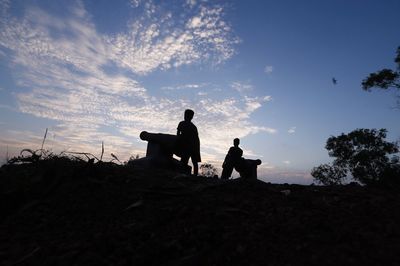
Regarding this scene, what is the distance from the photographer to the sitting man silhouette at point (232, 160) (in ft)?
36.4

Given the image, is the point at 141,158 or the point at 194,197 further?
the point at 141,158

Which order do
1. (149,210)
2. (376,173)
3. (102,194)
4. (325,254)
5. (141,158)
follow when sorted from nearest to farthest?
(325,254) < (149,210) < (102,194) < (141,158) < (376,173)

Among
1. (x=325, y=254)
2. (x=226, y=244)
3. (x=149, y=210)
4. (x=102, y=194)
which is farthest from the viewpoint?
(x=102, y=194)

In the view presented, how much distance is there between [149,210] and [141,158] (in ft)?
16.3

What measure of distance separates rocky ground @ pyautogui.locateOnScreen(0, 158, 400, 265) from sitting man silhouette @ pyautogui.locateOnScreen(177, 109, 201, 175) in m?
3.22

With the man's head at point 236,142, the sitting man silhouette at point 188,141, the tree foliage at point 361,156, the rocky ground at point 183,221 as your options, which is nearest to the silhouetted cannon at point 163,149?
the sitting man silhouette at point 188,141

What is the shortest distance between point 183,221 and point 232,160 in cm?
722

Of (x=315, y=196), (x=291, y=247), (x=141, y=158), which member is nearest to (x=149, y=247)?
(x=291, y=247)

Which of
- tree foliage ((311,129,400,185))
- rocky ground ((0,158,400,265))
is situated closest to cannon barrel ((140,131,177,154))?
rocky ground ((0,158,400,265))

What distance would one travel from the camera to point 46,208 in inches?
192

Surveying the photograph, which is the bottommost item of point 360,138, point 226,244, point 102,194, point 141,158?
point 226,244

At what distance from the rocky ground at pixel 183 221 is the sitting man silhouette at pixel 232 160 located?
5124 mm

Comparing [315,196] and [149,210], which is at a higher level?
[315,196]

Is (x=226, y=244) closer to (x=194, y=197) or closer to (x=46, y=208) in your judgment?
(x=194, y=197)
